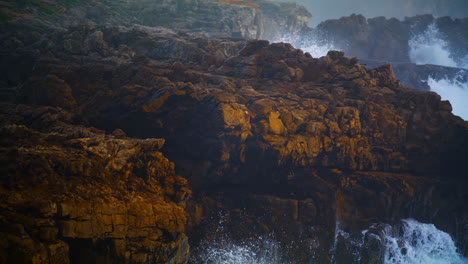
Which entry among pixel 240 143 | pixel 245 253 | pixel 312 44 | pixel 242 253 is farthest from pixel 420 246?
pixel 312 44

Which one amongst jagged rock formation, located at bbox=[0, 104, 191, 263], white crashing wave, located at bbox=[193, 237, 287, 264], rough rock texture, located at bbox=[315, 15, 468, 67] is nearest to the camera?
jagged rock formation, located at bbox=[0, 104, 191, 263]

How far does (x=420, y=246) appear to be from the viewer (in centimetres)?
1906

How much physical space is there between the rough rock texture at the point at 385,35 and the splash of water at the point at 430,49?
67cm

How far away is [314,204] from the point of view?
60.3ft

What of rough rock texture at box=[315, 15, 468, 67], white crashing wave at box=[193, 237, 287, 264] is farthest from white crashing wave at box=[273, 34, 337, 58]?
white crashing wave at box=[193, 237, 287, 264]

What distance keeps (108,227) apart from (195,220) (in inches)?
246

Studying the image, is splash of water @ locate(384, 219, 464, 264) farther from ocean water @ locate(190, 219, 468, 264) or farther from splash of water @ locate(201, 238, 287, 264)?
splash of water @ locate(201, 238, 287, 264)

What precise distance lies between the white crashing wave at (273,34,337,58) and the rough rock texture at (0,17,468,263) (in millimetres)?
40734

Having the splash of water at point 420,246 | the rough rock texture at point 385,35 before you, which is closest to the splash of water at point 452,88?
the rough rock texture at point 385,35

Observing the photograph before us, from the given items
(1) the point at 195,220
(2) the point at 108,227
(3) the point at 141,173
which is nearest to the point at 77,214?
(2) the point at 108,227

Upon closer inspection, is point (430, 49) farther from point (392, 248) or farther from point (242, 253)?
point (242, 253)

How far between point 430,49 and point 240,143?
6342 centimetres

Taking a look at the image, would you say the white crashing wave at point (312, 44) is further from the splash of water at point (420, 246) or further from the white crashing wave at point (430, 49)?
the splash of water at point (420, 246)

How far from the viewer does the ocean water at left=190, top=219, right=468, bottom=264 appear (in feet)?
56.1
